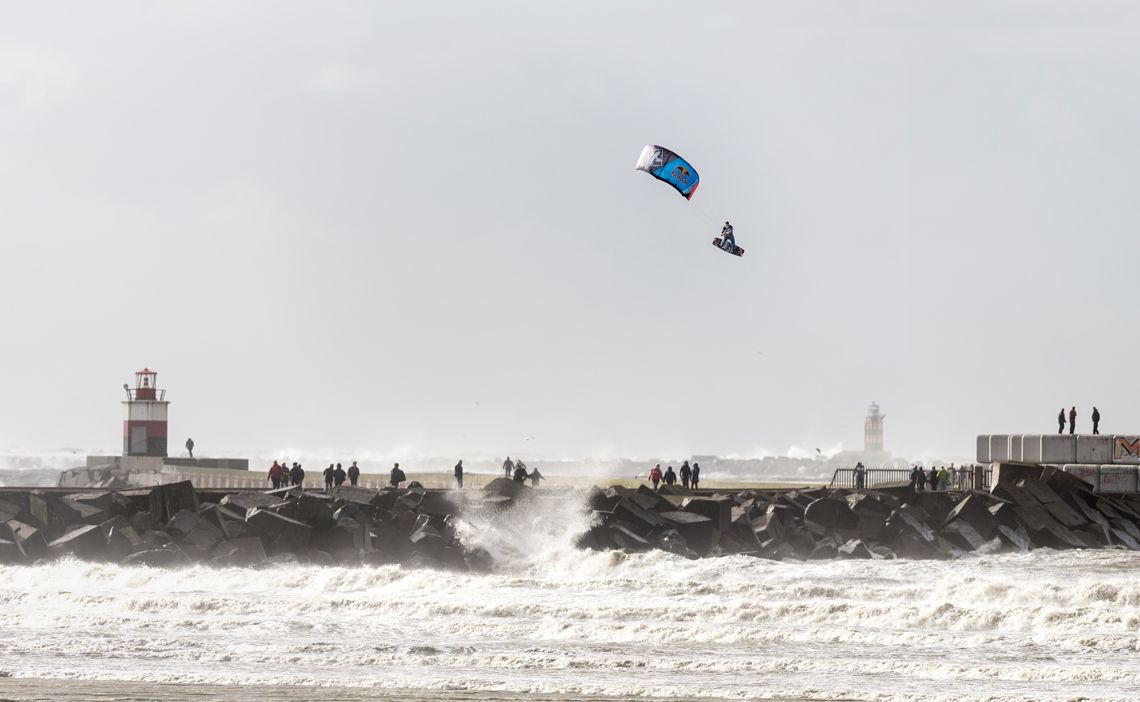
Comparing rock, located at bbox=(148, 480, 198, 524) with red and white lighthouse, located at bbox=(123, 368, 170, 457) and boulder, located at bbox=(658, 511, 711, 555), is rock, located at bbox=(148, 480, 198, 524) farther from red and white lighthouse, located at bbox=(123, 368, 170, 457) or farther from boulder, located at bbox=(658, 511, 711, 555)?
red and white lighthouse, located at bbox=(123, 368, 170, 457)

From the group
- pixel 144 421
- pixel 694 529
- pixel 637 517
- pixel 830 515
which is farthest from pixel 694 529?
pixel 144 421

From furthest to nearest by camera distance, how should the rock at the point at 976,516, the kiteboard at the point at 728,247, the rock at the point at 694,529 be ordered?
the kiteboard at the point at 728,247
the rock at the point at 976,516
the rock at the point at 694,529

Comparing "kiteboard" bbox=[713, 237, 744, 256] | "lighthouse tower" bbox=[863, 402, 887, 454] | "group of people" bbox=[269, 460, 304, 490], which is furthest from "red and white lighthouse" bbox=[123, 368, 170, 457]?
"lighthouse tower" bbox=[863, 402, 887, 454]

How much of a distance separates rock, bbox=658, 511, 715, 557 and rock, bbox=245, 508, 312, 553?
26.0 feet

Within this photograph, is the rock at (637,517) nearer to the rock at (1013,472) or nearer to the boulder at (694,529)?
the boulder at (694,529)

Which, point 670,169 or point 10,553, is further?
point 670,169

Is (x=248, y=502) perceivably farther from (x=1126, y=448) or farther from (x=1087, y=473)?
(x=1126, y=448)

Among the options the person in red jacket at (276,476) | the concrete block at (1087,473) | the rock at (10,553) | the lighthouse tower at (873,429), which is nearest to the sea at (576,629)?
the rock at (10,553)

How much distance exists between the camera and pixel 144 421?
169 feet

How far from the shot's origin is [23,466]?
337ft

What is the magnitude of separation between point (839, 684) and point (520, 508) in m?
15.0

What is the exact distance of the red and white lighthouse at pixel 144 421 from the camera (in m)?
51.3

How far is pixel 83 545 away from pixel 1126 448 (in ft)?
88.6

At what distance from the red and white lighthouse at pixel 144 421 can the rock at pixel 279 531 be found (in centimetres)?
2424
